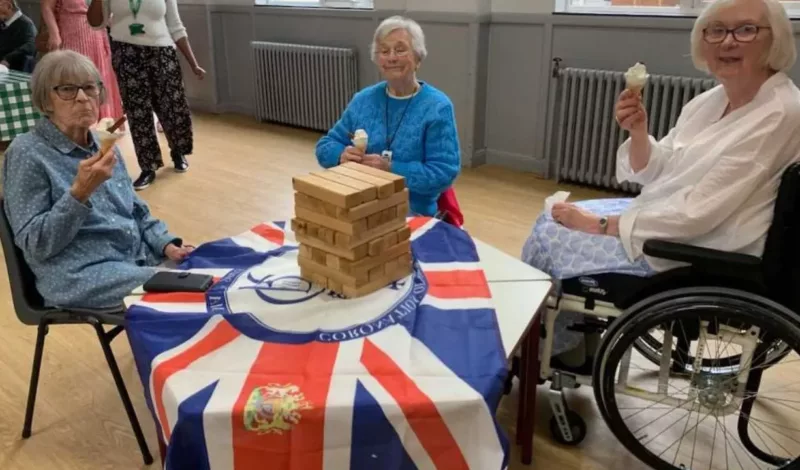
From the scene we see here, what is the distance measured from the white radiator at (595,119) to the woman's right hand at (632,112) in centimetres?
207

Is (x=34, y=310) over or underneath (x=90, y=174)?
underneath

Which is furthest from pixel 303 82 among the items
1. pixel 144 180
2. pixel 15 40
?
pixel 15 40

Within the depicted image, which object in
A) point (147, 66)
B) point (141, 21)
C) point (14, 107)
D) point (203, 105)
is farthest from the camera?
point (203, 105)

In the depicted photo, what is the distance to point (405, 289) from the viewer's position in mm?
1513

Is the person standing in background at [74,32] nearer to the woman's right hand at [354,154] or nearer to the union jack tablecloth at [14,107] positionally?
the union jack tablecloth at [14,107]

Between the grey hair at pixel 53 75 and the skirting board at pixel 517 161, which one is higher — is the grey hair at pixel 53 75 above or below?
above

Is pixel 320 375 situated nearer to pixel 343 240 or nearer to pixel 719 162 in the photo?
pixel 343 240

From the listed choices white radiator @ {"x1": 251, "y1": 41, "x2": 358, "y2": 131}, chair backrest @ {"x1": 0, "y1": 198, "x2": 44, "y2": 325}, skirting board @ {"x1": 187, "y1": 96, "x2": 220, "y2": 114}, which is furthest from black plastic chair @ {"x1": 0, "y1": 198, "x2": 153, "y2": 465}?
skirting board @ {"x1": 187, "y1": 96, "x2": 220, "y2": 114}

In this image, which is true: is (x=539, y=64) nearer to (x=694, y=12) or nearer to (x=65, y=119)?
(x=694, y=12)

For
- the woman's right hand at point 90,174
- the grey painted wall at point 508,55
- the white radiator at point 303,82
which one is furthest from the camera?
the white radiator at point 303,82

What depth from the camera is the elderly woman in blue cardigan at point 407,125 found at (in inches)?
89.7

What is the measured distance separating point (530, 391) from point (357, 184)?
722mm

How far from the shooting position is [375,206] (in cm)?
146

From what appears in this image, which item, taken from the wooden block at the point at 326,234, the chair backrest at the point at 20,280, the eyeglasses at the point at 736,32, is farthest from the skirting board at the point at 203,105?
the eyeglasses at the point at 736,32
